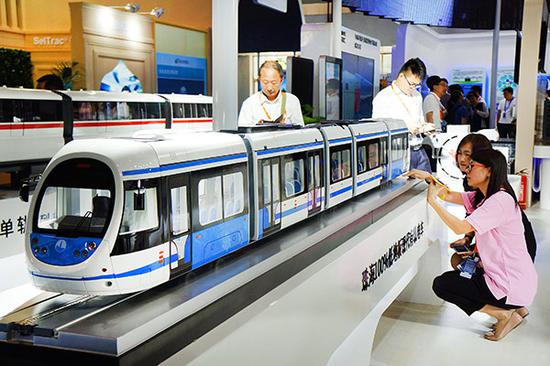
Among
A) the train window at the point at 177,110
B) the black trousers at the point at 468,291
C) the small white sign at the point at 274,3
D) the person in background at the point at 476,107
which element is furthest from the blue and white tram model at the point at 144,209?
the person in background at the point at 476,107

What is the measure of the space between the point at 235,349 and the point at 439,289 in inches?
120

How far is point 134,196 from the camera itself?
2.46 metres

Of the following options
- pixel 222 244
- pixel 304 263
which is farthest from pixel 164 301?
pixel 304 263

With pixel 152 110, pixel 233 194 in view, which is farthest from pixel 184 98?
pixel 233 194

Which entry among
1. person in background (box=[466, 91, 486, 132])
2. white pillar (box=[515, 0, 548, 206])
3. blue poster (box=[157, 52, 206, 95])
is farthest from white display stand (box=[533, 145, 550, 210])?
blue poster (box=[157, 52, 206, 95])

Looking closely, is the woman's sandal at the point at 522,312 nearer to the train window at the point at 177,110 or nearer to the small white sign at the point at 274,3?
the small white sign at the point at 274,3

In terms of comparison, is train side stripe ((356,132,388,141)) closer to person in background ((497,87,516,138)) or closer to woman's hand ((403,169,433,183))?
woman's hand ((403,169,433,183))

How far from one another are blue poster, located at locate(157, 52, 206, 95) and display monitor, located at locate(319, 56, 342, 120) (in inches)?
170

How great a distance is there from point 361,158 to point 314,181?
1.01 m

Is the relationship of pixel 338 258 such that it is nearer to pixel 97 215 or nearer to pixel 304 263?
pixel 304 263

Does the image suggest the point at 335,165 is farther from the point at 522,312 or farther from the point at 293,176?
the point at 522,312

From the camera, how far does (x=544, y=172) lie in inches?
444

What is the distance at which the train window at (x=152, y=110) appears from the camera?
433 inches

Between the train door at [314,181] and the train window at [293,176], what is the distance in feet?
0.29
